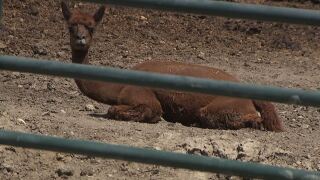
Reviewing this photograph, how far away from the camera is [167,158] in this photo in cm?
346

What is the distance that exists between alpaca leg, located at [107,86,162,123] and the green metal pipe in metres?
5.34

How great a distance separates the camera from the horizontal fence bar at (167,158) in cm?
343

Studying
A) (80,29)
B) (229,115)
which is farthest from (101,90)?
(229,115)

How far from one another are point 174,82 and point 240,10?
0.36 metres

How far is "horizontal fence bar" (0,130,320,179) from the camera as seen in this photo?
3.43m

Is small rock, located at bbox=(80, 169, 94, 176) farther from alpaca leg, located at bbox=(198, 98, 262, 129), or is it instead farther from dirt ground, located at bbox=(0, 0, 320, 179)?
alpaca leg, located at bbox=(198, 98, 262, 129)

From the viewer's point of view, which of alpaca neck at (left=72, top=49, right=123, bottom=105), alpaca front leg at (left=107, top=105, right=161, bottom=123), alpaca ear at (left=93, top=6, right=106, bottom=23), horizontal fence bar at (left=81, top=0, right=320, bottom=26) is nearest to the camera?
horizontal fence bar at (left=81, top=0, right=320, bottom=26)

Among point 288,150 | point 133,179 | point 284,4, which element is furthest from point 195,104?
point 284,4

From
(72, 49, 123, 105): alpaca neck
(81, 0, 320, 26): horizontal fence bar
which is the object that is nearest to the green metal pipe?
(81, 0, 320, 26): horizontal fence bar

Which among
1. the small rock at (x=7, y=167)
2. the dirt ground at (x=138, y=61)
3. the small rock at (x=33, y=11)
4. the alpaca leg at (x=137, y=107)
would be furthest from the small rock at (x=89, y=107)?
the small rock at (x=33, y=11)

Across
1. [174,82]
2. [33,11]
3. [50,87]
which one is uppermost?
[33,11]

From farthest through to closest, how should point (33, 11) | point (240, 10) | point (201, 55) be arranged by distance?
point (33, 11) → point (201, 55) → point (240, 10)

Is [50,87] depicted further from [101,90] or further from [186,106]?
[186,106]

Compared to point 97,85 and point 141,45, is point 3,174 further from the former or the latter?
point 141,45
